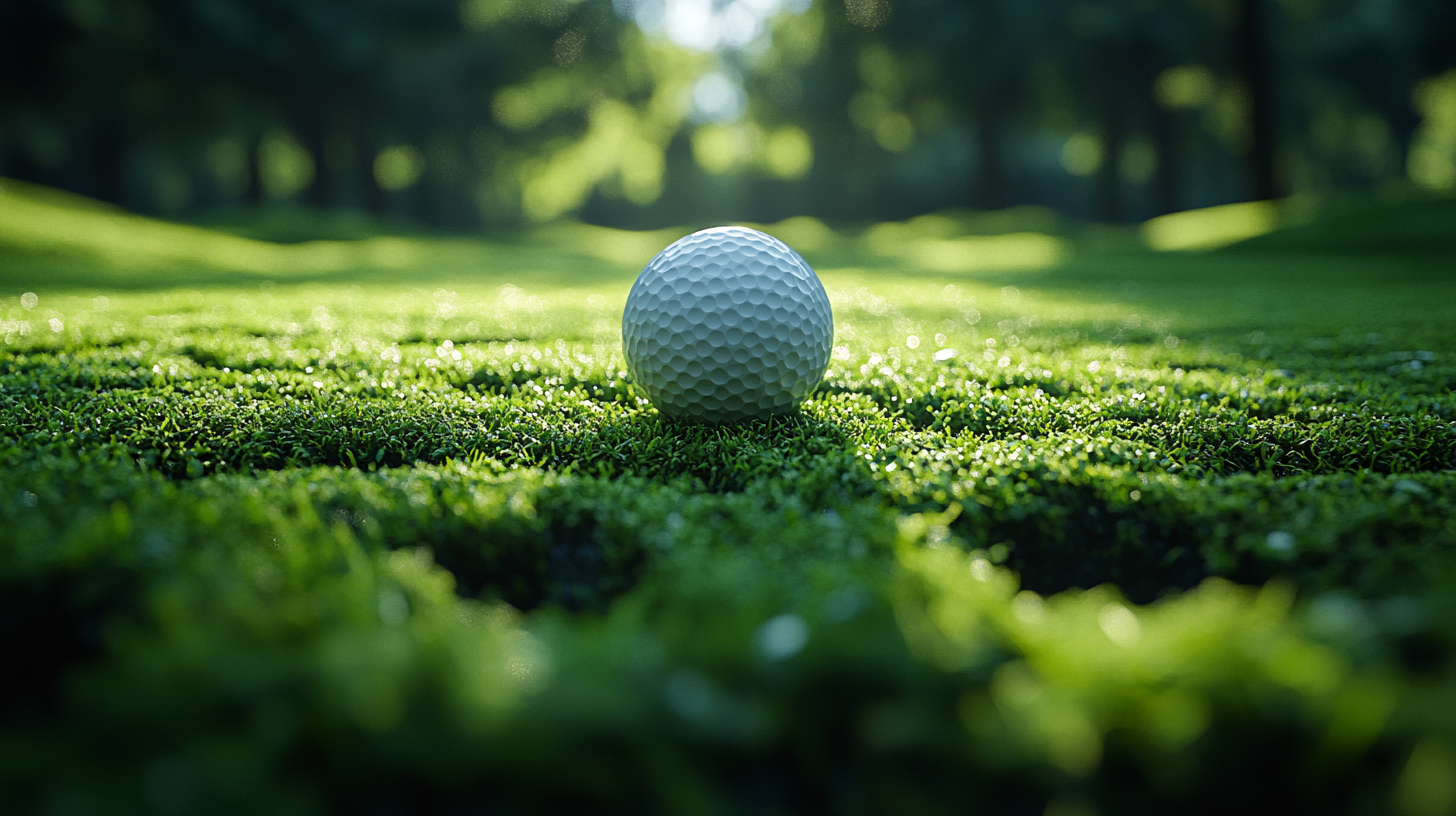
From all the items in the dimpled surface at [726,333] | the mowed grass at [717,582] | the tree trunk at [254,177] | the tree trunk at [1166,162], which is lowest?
the mowed grass at [717,582]

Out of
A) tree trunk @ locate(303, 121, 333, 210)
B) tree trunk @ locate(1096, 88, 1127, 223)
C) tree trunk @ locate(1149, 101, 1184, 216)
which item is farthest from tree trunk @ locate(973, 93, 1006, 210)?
tree trunk @ locate(303, 121, 333, 210)

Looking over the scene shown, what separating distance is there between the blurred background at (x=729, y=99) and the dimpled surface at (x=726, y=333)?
79.1ft

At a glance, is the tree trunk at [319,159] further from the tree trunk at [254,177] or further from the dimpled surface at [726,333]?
the dimpled surface at [726,333]

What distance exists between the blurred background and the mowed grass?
24013 millimetres

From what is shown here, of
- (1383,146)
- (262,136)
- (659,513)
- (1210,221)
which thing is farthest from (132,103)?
(1383,146)

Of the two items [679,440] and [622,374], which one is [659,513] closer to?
[679,440]

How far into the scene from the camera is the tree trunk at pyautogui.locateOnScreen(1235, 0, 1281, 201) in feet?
69.1

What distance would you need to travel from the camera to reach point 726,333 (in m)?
3.76

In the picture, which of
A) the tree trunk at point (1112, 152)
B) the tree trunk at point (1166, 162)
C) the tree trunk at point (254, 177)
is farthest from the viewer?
the tree trunk at point (1166, 162)

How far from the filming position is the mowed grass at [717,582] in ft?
4.80

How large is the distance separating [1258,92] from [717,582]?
26032 millimetres

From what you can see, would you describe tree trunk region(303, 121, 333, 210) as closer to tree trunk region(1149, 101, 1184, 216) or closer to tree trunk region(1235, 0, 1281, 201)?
tree trunk region(1235, 0, 1281, 201)

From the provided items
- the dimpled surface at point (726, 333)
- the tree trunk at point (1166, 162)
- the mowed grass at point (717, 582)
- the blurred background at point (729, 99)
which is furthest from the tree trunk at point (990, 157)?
the dimpled surface at point (726, 333)

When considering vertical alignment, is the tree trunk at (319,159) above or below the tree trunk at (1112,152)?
above
